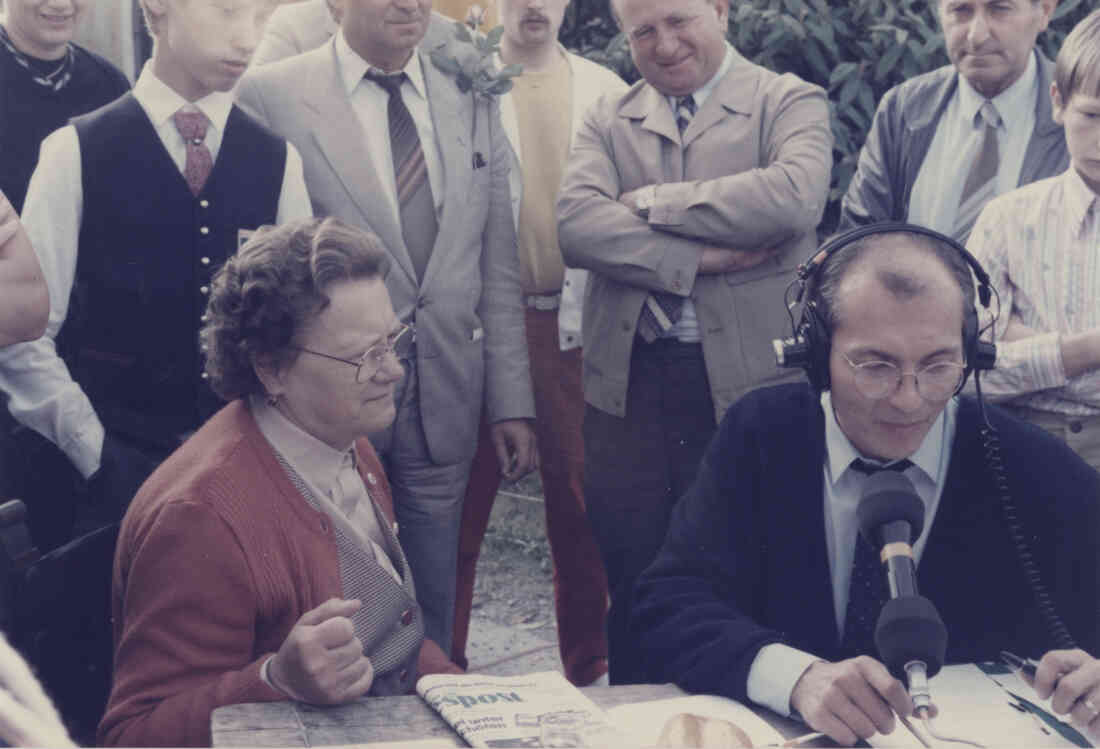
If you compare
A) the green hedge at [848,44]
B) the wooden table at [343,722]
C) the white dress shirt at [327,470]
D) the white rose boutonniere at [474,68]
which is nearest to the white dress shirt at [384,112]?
the white rose boutonniere at [474,68]

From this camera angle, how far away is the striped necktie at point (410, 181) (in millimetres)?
3863

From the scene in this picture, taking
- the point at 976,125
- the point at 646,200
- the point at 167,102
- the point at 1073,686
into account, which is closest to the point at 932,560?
the point at 1073,686

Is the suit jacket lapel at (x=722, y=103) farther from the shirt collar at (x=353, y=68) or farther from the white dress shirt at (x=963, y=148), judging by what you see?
the shirt collar at (x=353, y=68)

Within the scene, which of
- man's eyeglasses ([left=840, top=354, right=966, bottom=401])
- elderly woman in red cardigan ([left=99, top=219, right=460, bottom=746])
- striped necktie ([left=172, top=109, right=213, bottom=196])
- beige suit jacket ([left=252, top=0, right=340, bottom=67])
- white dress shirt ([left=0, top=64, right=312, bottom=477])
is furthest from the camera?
beige suit jacket ([left=252, top=0, right=340, bottom=67])

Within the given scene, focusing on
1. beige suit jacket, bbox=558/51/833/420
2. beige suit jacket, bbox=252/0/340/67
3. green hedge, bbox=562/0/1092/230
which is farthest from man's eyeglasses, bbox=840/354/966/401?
green hedge, bbox=562/0/1092/230

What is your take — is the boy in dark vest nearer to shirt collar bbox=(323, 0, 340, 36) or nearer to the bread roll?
shirt collar bbox=(323, 0, 340, 36)

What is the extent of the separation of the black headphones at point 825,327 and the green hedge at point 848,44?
9.53ft

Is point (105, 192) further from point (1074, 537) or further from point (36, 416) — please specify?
point (1074, 537)

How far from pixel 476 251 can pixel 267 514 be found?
1557mm

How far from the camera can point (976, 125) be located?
4.09 meters

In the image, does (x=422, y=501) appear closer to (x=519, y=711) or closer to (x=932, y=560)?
(x=932, y=560)

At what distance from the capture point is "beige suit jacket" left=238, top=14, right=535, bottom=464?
3.79 m

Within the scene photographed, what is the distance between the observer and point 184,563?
8.04ft

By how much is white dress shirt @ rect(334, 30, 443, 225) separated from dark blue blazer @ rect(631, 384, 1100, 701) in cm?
155
